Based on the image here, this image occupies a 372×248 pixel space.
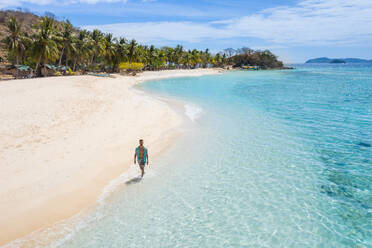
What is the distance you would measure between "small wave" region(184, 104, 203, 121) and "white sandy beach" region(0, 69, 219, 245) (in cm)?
144

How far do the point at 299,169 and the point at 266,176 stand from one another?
190 cm

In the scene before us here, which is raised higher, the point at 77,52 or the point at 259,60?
the point at 259,60

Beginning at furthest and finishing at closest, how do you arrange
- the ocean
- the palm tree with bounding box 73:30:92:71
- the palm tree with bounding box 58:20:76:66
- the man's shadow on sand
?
the palm tree with bounding box 73:30:92:71, the palm tree with bounding box 58:20:76:66, the man's shadow on sand, the ocean

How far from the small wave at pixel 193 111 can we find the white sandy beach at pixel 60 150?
1.44m

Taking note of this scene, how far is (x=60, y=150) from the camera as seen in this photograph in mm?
11734

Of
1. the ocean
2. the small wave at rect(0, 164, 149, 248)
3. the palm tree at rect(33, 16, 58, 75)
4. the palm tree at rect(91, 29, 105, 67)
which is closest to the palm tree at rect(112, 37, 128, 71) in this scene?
the palm tree at rect(91, 29, 105, 67)

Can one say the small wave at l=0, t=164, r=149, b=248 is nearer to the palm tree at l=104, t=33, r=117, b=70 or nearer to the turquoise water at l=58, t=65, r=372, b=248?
the turquoise water at l=58, t=65, r=372, b=248

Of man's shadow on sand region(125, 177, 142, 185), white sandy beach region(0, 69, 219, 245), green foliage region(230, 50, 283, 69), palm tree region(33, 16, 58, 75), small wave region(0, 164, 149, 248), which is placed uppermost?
green foliage region(230, 50, 283, 69)

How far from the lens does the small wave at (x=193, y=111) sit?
844 inches

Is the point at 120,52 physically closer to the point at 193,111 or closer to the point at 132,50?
the point at 132,50

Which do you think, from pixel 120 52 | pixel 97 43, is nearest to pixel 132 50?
pixel 120 52

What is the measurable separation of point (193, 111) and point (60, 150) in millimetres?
14086

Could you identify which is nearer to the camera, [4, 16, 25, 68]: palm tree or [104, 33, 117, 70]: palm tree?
[4, 16, 25, 68]: palm tree

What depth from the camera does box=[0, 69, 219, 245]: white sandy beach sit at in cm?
792
